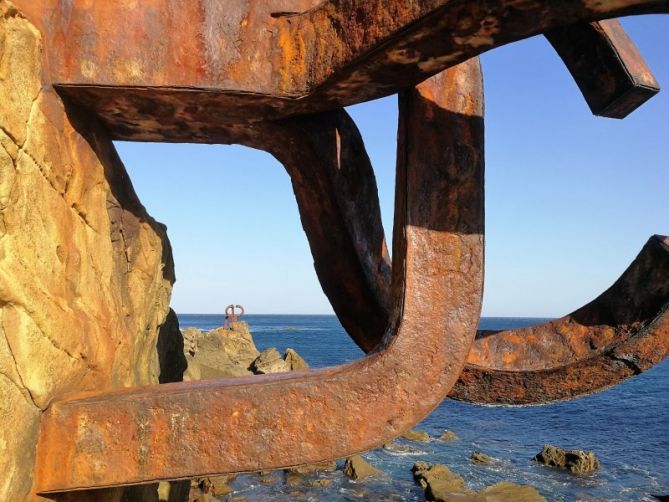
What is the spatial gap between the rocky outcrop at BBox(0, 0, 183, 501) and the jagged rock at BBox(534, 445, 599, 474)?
1641 centimetres

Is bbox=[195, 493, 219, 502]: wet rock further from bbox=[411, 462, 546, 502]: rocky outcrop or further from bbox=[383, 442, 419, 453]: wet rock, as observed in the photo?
bbox=[383, 442, 419, 453]: wet rock

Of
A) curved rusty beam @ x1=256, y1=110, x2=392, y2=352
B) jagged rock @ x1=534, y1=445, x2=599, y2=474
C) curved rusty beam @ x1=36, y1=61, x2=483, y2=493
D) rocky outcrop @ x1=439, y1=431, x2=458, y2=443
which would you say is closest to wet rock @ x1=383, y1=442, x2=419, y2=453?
rocky outcrop @ x1=439, y1=431, x2=458, y2=443

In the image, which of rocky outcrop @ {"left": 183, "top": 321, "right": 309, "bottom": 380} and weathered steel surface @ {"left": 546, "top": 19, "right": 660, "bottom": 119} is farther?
rocky outcrop @ {"left": 183, "top": 321, "right": 309, "bottom": 380}

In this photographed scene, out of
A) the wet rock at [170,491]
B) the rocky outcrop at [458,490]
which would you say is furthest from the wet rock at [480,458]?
the wet rock at [170,491]

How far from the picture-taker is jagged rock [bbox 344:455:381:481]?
1513 centimetres

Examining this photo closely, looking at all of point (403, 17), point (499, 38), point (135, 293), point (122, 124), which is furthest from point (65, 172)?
point (499, 38)

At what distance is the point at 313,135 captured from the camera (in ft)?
8.20

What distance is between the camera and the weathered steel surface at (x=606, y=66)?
2.39 metres

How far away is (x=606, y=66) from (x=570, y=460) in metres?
16.3

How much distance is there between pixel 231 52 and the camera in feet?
6.47

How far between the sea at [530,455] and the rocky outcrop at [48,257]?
321 inches

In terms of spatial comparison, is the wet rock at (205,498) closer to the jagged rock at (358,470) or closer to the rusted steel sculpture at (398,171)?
the jagged rock at (358,470)

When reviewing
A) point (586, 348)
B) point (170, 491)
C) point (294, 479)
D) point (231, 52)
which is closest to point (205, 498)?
point (294, 479)

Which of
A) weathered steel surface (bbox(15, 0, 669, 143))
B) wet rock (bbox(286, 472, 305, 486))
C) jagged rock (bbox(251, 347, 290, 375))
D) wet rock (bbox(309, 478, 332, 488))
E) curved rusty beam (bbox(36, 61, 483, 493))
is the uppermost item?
weathered steel surface (bbox(15, 0, 669, 143))
